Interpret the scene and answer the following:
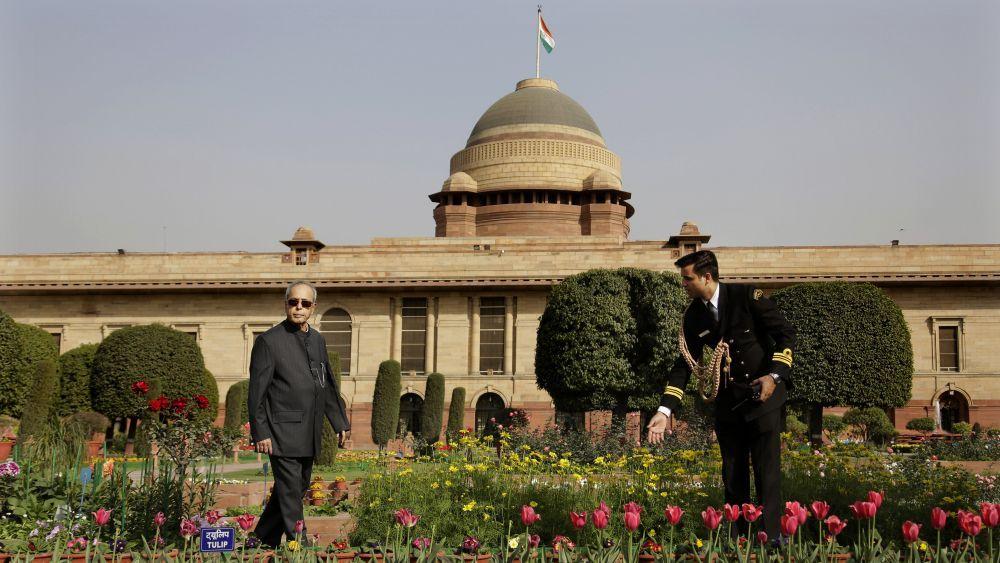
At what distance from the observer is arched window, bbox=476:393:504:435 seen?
104ft

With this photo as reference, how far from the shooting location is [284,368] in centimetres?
577

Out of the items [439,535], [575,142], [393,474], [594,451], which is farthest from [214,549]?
[575,142]

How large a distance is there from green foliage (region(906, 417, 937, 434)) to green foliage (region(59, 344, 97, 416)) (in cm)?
2422

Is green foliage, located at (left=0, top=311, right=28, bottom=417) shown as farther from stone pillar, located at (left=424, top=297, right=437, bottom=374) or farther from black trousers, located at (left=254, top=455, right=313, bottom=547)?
black trousers, located at (left=254, top=455, right=313, bottom=547)

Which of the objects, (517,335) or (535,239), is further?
(535,239)

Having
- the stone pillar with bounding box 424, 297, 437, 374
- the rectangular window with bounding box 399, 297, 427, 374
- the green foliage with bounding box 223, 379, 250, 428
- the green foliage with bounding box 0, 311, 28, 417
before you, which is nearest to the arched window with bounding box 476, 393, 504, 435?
the stone pillar with bounding box 424, 297, 437, 374

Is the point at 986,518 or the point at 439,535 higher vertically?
the point at 986,518

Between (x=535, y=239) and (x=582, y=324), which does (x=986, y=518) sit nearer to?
(x=582, y=324)

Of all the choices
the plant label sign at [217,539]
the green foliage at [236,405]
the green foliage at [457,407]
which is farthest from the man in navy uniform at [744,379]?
the green foliage at [457,407]

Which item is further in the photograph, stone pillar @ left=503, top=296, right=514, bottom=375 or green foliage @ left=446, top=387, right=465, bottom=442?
stone pillar @ left=503, top=296, right=514, bottom=375

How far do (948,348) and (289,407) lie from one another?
98.7ft

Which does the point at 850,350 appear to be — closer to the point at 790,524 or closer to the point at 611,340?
the point at 611,340

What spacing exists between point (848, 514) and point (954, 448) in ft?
38.0

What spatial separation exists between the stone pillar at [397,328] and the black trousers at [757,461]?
26829 millimetres
